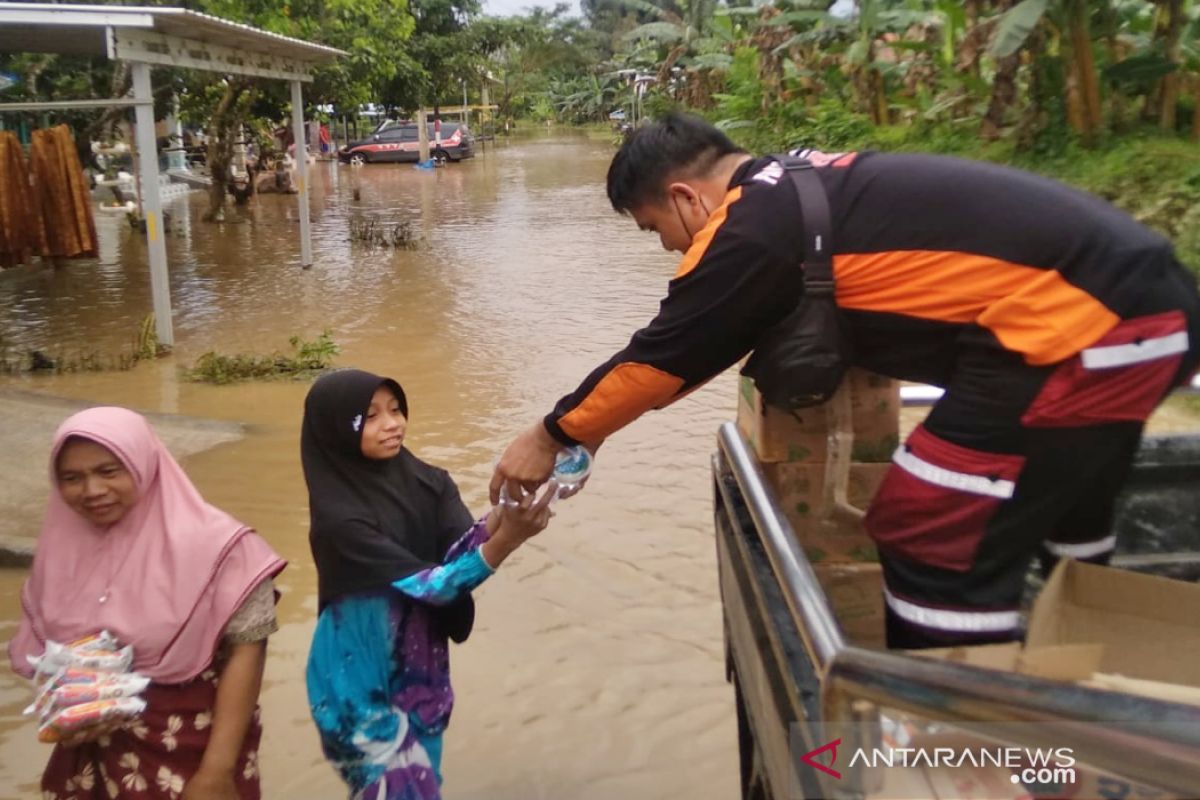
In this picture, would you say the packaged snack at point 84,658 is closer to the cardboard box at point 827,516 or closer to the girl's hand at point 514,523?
the girl's hand at point 514,523

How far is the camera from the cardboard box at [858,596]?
2.55m

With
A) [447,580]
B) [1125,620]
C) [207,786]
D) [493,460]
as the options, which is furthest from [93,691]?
[493,460]

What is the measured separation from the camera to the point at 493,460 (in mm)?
6348

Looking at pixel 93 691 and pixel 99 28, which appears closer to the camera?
pixel 93 691

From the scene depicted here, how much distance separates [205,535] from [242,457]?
4.16 m

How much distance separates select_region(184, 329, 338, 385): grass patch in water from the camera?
311 inches

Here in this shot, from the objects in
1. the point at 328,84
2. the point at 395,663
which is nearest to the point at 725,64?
the point at 328,84

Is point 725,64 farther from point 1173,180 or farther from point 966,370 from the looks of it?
point 966,370

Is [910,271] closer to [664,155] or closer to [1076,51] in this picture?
[664,155]

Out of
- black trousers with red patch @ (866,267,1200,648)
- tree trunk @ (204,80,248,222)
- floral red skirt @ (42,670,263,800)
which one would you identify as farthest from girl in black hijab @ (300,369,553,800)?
tree trunk @ (204,80,248,222)

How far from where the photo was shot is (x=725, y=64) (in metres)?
16.9

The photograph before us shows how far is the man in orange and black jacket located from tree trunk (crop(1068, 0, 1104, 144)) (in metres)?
7.56

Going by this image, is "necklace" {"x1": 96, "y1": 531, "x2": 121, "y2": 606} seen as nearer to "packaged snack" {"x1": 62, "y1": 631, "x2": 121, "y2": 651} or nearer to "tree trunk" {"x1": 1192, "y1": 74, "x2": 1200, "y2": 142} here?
"packaged snack" {"x1": 62, "y1": 631, "x2": 121, "y2": 651}

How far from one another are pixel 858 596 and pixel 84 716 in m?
1.64
